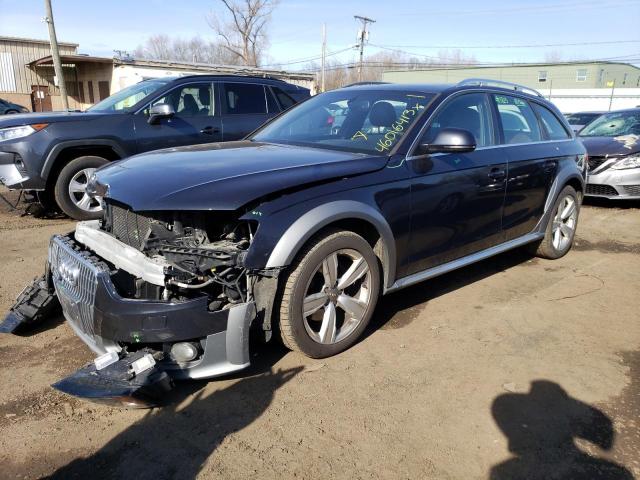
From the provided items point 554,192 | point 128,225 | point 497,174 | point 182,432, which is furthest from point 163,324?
point 554,192

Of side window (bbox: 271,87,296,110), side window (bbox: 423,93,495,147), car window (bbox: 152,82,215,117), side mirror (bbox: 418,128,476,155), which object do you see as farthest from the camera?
side window (bbox: 271,87,296,110)

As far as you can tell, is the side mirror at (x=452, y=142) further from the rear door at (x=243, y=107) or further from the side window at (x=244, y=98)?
the side window at (x=244, y=98)

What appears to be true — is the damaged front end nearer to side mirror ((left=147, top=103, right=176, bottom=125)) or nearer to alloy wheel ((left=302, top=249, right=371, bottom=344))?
alloy wheel ((left=302, top=249, right=371, bottom=344))

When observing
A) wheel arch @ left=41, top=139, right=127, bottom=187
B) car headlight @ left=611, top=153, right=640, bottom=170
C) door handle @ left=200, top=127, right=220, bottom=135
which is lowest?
car headlight @ left=611, top=153, right=640, bottom=170

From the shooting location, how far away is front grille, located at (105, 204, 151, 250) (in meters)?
3.11

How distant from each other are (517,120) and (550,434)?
3034mm

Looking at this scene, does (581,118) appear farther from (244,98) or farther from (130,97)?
(130,97)

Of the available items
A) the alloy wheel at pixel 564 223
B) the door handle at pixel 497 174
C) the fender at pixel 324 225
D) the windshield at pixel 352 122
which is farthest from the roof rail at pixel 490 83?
the fender at pixel 324 225

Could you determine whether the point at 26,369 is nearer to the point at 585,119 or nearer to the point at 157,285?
the point at 157,285

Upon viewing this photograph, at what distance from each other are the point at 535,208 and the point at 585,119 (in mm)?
13973

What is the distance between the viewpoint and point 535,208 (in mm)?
4879

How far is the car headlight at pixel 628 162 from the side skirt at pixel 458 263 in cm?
402

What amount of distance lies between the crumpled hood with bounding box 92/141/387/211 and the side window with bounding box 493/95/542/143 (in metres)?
1.66

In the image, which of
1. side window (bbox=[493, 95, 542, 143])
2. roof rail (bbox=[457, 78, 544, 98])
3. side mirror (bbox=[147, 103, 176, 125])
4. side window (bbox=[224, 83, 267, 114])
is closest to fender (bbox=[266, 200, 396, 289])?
roof rail (bbox=[457, 78, 544, 98])
